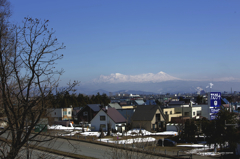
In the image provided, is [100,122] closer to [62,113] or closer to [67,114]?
[62,113]

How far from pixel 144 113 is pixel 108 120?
8.22m

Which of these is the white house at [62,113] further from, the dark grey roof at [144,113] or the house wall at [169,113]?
the house wall at [169,113]

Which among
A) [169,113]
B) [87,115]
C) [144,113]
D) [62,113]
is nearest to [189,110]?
[169,113]

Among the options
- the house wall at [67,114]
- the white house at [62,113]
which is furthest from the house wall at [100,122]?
the house wall at [67,114]

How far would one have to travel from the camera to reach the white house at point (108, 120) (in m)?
51.9

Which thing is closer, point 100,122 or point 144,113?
point 100,122

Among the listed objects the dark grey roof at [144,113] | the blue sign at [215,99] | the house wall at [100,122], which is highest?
the blue sign at [215,99]

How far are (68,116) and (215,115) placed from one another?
49.3 m

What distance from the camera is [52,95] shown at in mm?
6402

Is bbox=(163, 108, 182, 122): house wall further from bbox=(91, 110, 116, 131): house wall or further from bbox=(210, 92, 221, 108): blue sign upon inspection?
bbox=(210, 92, 221, 108): blue sign

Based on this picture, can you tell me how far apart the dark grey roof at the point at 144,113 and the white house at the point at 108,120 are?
3003mm

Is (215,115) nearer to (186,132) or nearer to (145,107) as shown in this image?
(186,132)

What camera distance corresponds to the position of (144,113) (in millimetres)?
55000

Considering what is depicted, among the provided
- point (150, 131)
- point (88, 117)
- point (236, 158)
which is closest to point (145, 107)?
point (150, 131)
